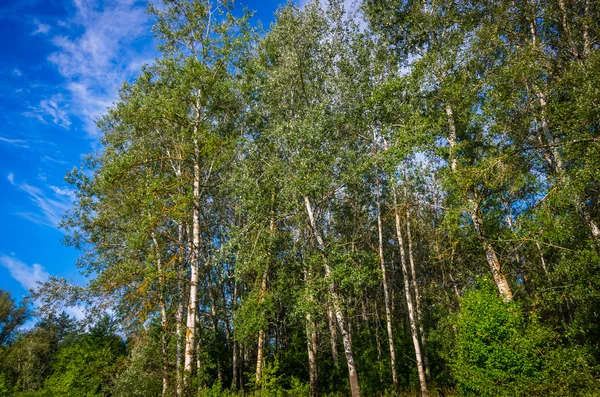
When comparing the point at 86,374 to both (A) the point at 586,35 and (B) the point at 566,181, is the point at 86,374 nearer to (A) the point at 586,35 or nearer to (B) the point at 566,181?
(B) the point at 566,181

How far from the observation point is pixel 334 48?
645 inches

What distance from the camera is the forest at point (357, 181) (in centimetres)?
1052

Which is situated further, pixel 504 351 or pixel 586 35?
pixel 586 35

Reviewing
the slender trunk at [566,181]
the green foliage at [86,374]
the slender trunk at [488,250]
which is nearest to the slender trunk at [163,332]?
the green foliage at [86,374]

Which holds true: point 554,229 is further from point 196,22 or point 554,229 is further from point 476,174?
point 196,22

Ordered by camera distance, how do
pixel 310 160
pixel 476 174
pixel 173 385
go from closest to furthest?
1. pixel 476 174
2. pixel 173 385
3. pixel 310 160

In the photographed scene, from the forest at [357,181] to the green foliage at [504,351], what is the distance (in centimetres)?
7

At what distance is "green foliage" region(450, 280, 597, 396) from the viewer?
8.90 metres

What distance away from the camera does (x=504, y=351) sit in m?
10.3

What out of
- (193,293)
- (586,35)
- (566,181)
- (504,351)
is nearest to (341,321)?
(504,351)

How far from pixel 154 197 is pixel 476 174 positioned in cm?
1232

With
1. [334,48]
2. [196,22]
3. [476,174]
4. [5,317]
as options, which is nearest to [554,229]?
[476,174]

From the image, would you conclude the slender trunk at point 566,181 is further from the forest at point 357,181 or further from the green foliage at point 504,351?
the green foliage at point 504,351

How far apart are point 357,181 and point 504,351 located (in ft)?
25.7
